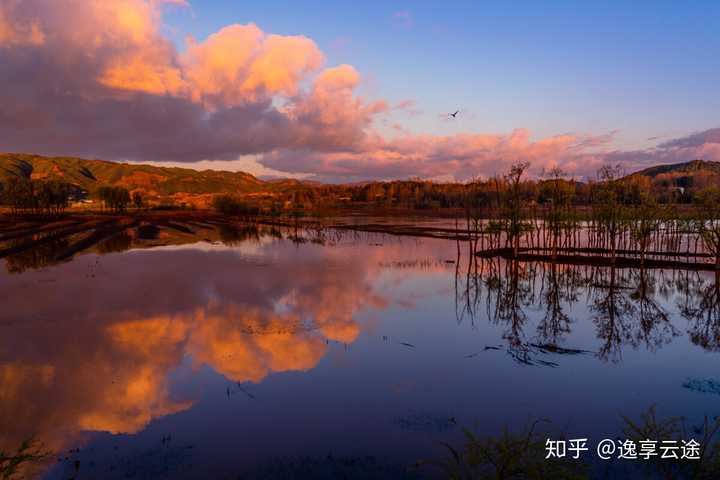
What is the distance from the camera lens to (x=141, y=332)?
69.4ft

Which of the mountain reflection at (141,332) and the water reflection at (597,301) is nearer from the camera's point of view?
the mountain reflection at (141,332)

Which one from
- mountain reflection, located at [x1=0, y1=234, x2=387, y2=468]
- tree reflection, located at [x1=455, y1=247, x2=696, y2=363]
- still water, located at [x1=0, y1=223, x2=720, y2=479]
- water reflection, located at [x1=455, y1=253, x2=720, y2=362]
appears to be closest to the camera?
still water, located at [x1=0, y1=223, x2=720, y2=479]

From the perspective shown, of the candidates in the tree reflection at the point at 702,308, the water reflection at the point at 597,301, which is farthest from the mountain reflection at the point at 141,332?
the tree reflection at the point at 702,308

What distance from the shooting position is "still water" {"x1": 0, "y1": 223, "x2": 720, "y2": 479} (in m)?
11.9

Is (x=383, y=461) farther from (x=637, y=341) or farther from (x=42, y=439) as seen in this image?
(x=637, y=341)

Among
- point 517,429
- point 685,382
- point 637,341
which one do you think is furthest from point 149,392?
point 637,341

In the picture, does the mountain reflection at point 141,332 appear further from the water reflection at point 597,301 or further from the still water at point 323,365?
the water reflection at point 597,301

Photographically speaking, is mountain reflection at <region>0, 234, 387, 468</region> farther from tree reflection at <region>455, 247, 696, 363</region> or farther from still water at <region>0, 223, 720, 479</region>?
tree reflection at <region>455, 247, 696, 363</region>

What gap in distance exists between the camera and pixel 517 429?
12.7 meters

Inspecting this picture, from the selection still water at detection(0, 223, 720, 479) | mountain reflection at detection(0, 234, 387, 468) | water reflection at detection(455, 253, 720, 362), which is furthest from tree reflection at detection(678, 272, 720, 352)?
mountain reflection at detection(0, 234, 387, 468)

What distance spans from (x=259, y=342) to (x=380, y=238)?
48.5m

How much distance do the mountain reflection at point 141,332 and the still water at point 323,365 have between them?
→ 10 centimetres

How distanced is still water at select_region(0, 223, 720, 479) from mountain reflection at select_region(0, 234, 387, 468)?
0.10m

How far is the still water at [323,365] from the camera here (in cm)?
1185
